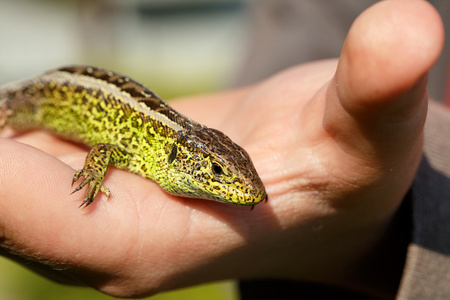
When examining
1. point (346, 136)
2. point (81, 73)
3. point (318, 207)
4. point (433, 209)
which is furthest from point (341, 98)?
point (81, 73)

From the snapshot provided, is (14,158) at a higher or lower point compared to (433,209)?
higher

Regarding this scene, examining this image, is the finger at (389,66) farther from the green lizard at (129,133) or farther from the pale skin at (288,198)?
the green lizard at (129,133)

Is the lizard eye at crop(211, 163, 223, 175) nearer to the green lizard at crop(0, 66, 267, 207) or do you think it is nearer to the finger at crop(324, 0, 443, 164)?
the green lizard at crop(0, 66, 267, 207)

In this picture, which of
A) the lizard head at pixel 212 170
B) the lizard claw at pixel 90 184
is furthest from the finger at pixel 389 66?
the lizard claw at pixel 90 184

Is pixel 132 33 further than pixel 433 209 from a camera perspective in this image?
Yes

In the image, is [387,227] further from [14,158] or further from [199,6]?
[199,6]
